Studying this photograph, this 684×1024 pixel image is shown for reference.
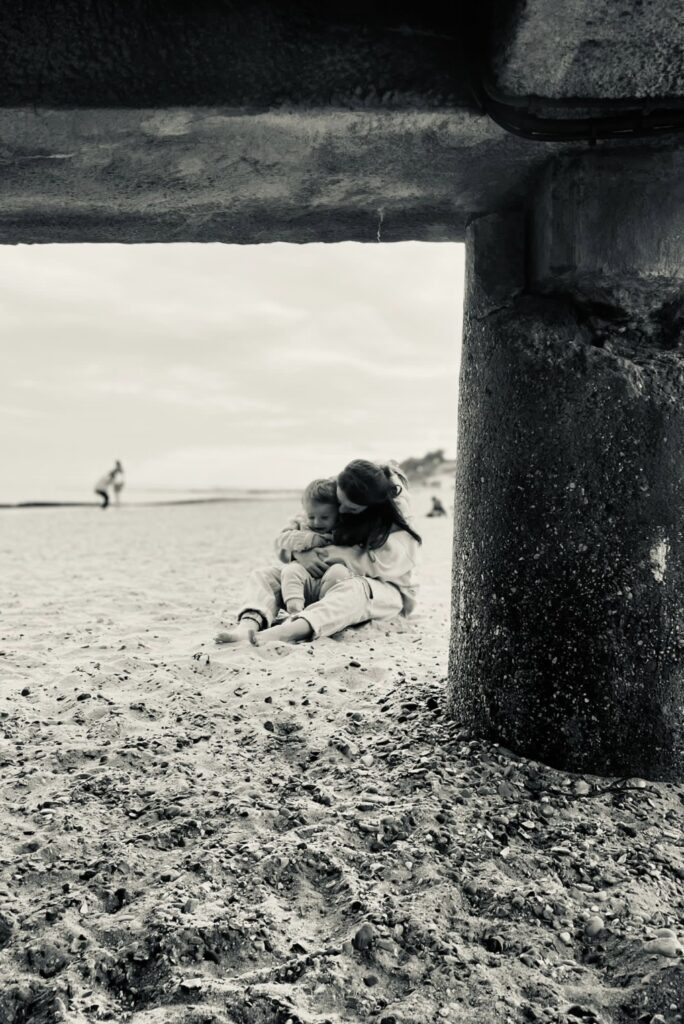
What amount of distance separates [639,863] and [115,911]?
147 centimetres

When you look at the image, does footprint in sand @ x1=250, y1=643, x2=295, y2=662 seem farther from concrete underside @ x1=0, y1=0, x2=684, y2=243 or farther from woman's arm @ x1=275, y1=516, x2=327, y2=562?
concrete underside @ x1=0, y1=0, x2=684, y2=243

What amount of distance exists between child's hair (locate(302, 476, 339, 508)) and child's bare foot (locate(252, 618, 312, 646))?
0.88m

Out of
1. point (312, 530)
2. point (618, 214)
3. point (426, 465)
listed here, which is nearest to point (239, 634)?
point (312, 530)

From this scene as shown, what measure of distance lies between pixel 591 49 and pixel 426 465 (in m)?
25.3

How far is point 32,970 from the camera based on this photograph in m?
2.06

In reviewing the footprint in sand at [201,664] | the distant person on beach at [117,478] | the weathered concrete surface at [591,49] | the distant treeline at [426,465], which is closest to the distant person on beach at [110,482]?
the distant person on beach at [117,478]

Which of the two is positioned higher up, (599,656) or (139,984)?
(599,656)

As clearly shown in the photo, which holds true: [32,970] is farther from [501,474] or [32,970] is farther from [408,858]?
[501,474]

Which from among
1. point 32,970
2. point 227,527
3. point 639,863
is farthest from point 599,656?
point 227,527

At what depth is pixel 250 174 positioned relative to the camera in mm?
2840

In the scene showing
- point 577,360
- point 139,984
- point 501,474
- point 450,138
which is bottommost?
point 139,984

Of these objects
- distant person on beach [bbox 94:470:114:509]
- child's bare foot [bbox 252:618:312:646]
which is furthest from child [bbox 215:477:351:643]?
distant person on beach [bbox 94:470:114:509]

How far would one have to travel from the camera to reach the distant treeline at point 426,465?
90.0 feet

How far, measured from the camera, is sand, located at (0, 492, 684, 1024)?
2.00m
